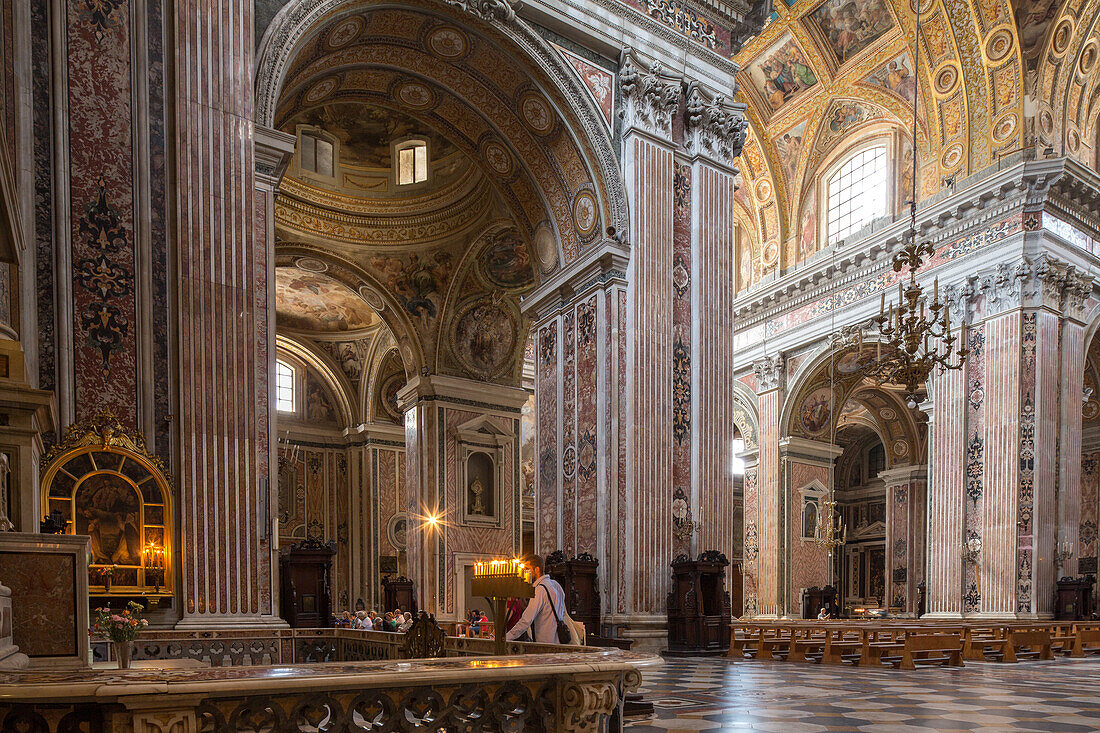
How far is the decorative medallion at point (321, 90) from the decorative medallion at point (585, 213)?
4.34 meters

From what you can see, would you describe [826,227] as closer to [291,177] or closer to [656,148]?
[656,148]

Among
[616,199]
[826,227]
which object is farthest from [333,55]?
[826,227]

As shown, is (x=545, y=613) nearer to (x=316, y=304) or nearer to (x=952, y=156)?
(x=952, y=156)

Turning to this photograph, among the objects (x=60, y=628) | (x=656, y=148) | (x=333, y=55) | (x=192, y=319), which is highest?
(x=333, y=55)

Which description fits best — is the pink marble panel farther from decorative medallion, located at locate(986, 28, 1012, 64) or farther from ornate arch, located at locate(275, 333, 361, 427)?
decorative medallion, located at locate(986, 28, 1012, 64)

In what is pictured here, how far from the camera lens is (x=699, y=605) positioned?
12.5m

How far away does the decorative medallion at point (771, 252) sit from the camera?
82.0 ft

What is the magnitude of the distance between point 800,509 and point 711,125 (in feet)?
45.0

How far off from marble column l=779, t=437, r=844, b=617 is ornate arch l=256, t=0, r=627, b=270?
12.5m

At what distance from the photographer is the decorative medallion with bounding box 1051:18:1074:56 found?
62.0ft

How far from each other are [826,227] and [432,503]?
13367 millimetres

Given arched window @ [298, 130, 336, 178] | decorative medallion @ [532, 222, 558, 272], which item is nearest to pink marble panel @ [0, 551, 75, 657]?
decorative medallion @ [532, 222, 558, 272]

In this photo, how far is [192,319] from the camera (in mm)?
8570

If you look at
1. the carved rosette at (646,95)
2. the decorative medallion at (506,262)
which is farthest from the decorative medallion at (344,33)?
the decorative medallion at (506,262)
